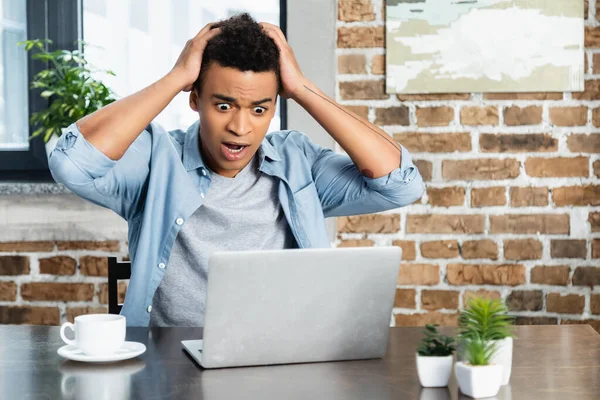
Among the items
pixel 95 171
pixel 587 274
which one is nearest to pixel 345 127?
pixel 95 171

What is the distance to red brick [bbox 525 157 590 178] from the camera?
99.5 inches

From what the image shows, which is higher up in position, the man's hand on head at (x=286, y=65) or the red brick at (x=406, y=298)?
the man's hand on head at (x=286, y=65)

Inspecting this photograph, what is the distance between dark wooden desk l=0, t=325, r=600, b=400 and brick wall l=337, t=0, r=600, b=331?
3.96 ft

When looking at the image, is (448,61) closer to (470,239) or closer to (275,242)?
(470,239)

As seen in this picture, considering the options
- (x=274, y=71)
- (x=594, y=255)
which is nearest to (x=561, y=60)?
(x=594, y=255)

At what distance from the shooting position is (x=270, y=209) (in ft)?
5.99

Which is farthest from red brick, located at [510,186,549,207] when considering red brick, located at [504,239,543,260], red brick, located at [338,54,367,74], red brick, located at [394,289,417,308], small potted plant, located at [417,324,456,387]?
small potted plant, located at [417,324,456,387]

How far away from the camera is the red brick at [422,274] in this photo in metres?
2.58

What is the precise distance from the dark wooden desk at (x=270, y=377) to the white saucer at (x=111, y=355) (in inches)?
0.4

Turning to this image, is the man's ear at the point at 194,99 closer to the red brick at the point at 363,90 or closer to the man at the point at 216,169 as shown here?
the man at the point at 216,169

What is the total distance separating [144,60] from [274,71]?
1331 mm

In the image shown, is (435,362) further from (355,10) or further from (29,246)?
(29,246)

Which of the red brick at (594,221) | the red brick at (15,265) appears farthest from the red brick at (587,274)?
the red brick at (15,265)

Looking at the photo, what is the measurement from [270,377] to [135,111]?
2.40ft
